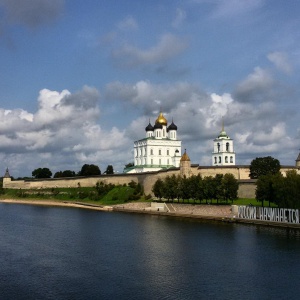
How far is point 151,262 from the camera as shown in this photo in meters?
18.0

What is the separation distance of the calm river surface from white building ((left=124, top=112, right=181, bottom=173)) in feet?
102

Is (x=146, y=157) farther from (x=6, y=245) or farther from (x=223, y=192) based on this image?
(x=6, y=245)

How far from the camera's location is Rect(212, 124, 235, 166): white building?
5647 centimetres

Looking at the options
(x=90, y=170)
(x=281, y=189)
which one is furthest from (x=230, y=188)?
(x=90, y=170)

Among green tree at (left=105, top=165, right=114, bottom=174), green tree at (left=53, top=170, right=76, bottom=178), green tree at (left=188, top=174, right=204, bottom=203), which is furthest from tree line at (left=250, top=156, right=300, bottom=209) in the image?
green tree at (left=53, top=170, right=76, bottom=178)

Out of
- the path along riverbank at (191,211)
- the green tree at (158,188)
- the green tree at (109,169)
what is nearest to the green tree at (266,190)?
the path along riverbank at (191,211)

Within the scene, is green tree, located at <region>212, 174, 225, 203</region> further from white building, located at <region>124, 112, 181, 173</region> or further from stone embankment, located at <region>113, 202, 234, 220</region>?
white building, located at <region>124, 112, 181, 173</region>

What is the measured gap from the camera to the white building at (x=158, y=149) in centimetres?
5941

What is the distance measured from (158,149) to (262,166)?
61.3 ft

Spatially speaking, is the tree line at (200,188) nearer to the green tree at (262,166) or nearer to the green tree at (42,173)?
the green tree at (262,166)

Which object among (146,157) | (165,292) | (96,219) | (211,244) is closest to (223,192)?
(96,219)

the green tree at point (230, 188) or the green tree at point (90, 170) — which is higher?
the green tree at point (90, 170)

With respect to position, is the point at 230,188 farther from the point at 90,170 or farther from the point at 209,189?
the point at 90,170

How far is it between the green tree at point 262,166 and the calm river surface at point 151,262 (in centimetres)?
1666
